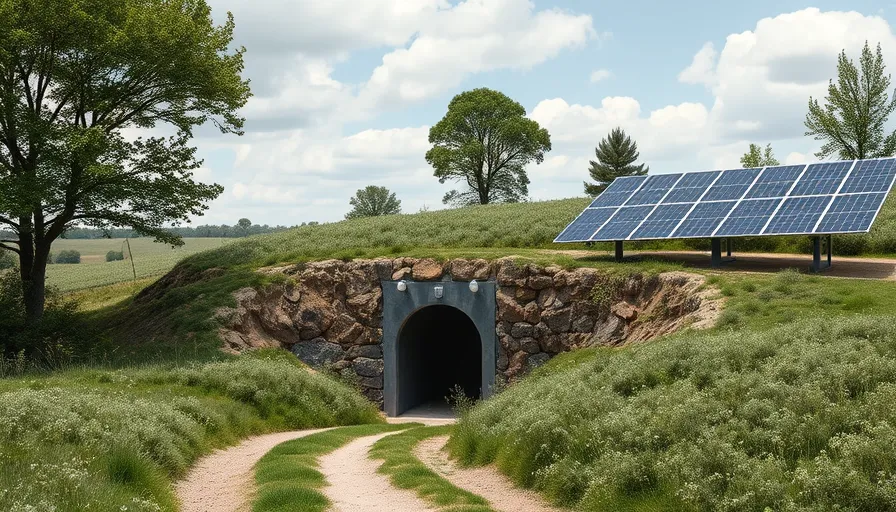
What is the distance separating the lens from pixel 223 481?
1350 cm

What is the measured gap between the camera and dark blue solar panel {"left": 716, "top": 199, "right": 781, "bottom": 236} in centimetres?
2346

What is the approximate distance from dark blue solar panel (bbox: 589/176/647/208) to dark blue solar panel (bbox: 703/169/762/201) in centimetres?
295

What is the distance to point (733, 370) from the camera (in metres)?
12.9

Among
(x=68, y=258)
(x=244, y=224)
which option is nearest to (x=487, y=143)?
(x=68, y=258)

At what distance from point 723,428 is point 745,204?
16.1 meters

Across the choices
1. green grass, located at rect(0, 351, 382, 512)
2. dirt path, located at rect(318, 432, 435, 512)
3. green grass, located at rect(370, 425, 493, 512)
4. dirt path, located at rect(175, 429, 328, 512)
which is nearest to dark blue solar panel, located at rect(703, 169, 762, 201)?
green grass, located at rect(0, 351, 382, 512)

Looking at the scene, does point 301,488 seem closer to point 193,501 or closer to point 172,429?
point 193,501

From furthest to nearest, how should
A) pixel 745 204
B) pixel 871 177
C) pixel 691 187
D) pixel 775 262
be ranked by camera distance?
pixel 691 187
pixel 775 262
pixel 745 204
pixel 871 177

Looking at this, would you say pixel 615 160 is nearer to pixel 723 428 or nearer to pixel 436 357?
pixel 436 357

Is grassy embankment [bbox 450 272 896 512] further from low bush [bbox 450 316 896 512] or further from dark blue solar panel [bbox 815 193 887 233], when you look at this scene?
dark blue solar panel [bbox 815 193 887 233]

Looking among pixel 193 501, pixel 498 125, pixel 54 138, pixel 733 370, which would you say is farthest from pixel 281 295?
pixel 498 125

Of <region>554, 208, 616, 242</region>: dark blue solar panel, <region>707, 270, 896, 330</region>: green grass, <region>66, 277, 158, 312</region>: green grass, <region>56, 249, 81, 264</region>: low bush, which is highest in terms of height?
<region>554, 208, 616, 242</region>: dark blue solar panel

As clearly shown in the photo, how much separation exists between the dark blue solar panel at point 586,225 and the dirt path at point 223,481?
1218 centimetres

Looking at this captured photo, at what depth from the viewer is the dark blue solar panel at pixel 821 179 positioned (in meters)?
24.7
